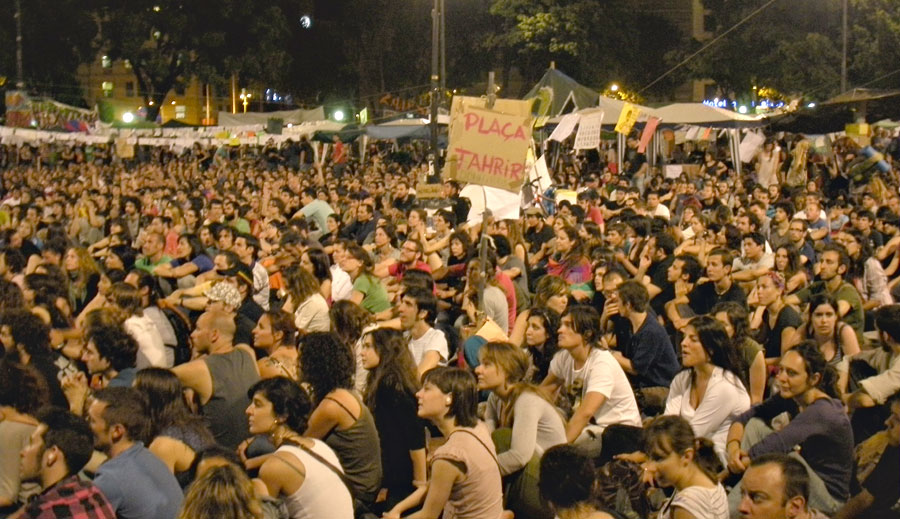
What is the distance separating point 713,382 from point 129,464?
3017 mm

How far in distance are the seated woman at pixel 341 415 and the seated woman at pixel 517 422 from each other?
25.9 inches

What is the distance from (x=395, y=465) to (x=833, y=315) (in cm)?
295

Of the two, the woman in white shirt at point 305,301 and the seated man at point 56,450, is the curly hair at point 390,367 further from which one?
the woman in white shirt at point 305,301

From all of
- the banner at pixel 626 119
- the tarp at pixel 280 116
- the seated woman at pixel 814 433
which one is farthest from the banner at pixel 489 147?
the tarp at pixel 280 116

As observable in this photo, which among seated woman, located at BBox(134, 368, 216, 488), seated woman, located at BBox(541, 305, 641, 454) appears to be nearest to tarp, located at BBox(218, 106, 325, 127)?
seated woman, located at BBox(541, 305, 641, 454)

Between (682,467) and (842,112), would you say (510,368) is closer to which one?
(682,467)

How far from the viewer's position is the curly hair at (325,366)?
17.2 ft

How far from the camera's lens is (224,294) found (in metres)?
6.75

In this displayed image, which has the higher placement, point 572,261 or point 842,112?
point 842,112

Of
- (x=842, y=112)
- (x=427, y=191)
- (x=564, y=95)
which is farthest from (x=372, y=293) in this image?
(x=842, y=112)

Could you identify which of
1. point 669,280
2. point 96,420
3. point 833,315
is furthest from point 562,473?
point 669,280

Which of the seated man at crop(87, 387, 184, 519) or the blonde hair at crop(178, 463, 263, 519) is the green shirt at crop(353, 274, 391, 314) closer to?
the seated man at crop(87, 387, 184, 519)

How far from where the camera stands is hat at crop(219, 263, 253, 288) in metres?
7.96

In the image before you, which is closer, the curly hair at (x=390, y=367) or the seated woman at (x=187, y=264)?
the curly hair at (x=390, y=367)
